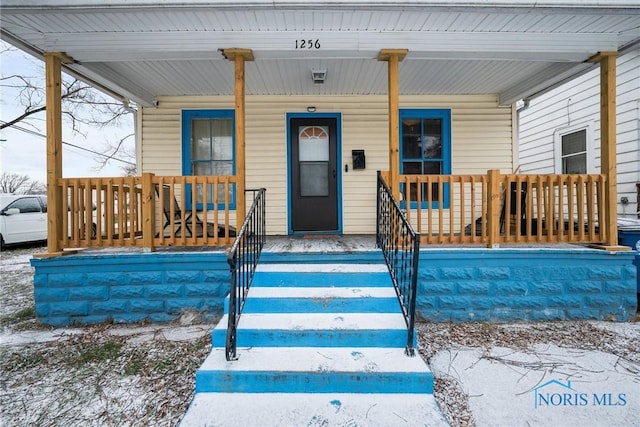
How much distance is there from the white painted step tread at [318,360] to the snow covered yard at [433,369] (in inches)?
12.9

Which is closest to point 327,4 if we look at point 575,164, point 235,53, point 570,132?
point 235,53

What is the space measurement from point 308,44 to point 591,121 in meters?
5.06

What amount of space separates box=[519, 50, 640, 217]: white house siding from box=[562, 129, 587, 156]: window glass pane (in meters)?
0.17

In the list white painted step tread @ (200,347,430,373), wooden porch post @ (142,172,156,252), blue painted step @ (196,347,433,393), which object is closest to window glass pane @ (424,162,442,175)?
white painted step tread @ (200,347,430,373)

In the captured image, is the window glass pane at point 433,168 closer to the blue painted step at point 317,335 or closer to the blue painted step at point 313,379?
the blue painted step at point 317,335

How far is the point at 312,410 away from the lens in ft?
6.40

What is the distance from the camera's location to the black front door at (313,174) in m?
5.07

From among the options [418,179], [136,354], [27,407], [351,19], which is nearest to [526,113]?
[418,179]

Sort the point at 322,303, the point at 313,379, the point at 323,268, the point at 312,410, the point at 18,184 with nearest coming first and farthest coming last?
1. the point at 312,410
2. the point at 313,379
3. the point at 322,303
4. the point at 323,268
5. the point at 18,184

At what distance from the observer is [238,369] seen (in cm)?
212

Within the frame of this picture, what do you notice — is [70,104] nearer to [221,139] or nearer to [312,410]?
[221,139]

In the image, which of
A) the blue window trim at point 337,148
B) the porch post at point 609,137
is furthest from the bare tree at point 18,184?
the porch post at point 609,137

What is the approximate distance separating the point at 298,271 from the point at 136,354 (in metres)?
1.61

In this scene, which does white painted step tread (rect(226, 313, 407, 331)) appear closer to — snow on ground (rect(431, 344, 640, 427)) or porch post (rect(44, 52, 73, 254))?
snow on ground (rect(431, 344, 640, 427))
